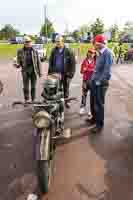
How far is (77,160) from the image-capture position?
4.01 metres

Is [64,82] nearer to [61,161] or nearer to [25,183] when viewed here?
→ [61,161]

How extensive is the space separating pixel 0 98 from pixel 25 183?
4779 mm

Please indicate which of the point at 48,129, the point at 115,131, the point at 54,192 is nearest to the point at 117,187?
the point at 54,192

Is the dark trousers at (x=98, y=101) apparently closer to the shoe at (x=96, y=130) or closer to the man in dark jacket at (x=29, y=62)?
the shoe at (x=96, y=130)

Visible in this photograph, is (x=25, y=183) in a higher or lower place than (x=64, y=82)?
lower

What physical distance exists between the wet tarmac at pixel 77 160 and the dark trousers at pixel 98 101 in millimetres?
284

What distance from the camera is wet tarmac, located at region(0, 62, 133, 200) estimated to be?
323 cm

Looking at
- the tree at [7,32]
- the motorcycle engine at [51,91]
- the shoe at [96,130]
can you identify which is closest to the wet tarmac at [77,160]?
the shoe at [96,130]

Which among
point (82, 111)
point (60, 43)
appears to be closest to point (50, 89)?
point (60, 43)

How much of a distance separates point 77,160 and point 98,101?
53.2 inches

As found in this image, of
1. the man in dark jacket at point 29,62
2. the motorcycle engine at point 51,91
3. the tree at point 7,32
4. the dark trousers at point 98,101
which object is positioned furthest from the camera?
the tree at point 7,32

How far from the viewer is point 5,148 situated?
439 centimetres

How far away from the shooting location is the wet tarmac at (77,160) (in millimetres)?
3229

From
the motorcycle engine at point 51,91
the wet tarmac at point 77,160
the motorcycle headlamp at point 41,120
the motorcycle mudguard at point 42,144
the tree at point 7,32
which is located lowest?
the wet tarmac at point 77,160
